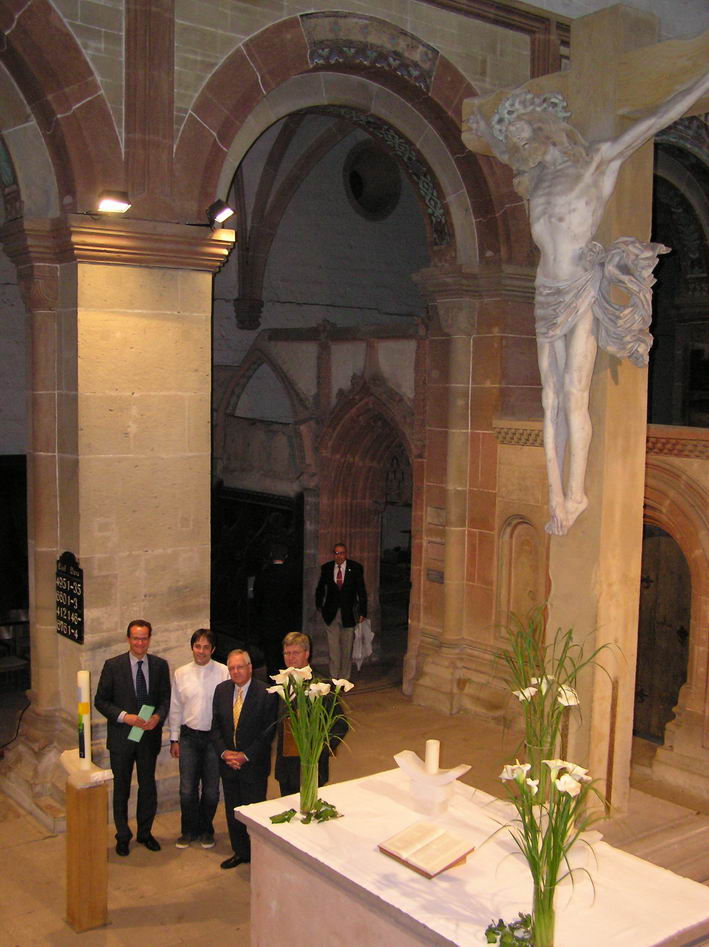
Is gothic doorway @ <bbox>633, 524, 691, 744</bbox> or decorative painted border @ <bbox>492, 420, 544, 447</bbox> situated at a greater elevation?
decorative painted border @ <bbox>492, 420, 544, 447</bbox>

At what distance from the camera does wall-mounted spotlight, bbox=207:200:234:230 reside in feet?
21.5

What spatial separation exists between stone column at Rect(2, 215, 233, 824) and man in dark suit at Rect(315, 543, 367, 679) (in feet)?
7.53

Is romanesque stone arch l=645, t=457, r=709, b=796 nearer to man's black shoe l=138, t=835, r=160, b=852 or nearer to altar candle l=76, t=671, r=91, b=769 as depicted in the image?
man's black shoe l=138, t=835, r=160, b=852

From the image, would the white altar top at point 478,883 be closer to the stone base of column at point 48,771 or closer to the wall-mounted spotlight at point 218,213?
the stone base of column at point 48,771

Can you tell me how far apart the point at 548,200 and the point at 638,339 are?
71cm

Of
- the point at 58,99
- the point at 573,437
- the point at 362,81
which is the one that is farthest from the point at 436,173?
the point at 573,437

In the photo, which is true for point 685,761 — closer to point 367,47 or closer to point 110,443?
point 110,443

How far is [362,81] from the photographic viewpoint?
812 cm

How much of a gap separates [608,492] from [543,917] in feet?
6.43

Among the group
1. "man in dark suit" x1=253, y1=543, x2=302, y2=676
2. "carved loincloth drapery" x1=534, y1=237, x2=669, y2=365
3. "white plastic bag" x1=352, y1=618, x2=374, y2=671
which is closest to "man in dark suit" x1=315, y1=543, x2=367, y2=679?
"white plastic bag" x1=352, y1=618, x2=374, y2=671

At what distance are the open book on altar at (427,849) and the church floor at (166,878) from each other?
63 centimetres

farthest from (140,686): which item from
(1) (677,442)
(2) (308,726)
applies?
(1) (677,442)

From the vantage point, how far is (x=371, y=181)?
45.3 ft

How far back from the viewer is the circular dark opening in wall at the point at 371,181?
13531 mm
